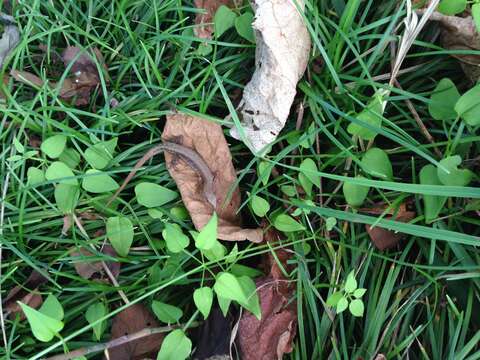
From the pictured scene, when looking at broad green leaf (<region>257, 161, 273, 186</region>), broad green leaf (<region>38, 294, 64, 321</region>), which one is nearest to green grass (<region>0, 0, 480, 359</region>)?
broad green leaf (<region>257, 161, 273, 186</region>)

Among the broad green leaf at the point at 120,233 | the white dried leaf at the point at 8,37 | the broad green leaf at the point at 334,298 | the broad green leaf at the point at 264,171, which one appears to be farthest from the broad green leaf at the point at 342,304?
the white dried leaf at the point at 8,37

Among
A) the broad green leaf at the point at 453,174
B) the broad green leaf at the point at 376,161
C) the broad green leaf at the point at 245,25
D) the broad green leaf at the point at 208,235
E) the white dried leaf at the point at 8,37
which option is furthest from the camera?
the white dried leaf at the point at 8,37

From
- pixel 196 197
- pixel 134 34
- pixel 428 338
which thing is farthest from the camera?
pixel 134 34

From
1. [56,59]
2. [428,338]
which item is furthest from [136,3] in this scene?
[428,338]

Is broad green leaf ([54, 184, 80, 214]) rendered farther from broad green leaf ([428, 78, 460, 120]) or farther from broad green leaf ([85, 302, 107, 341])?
broad green leaf ([428, 78, 460, 120])

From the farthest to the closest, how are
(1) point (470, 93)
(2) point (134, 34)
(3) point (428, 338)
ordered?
1. (2) point (134, 34)
2. (3) point (428, 338)
3. (1) point (470, 93)

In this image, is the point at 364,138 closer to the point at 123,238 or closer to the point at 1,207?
the point at 123,238

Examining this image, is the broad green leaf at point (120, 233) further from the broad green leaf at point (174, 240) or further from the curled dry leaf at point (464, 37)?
the curled dry leaf at point (464, 37)
